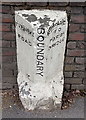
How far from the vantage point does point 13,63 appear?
3119mm

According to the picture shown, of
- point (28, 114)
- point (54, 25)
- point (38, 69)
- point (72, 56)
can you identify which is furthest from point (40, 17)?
point (28, 114)

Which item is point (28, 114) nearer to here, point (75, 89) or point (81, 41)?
point (75, 89)

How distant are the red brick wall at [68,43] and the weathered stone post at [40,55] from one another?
0.49 ft

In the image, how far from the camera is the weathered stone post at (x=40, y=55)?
2.55 metres

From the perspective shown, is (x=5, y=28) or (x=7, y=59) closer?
(x=5, y=28)

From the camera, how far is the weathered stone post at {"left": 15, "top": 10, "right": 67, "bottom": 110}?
8.38 feet

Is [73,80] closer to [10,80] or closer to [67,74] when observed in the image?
[67,74]

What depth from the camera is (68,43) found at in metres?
2.98

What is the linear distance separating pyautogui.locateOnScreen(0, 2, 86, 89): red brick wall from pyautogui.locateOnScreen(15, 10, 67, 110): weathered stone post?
0.15 m

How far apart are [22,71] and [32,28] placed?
0.58m

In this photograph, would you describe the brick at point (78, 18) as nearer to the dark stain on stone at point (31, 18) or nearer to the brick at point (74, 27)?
the brick at point (74, 27)

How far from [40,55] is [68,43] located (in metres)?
0.44

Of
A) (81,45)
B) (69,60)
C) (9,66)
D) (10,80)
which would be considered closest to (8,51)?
(9,66)

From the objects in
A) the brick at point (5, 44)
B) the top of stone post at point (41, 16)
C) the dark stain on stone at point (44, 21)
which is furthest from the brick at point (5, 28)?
the dark stain on stone at point (44, 21)
